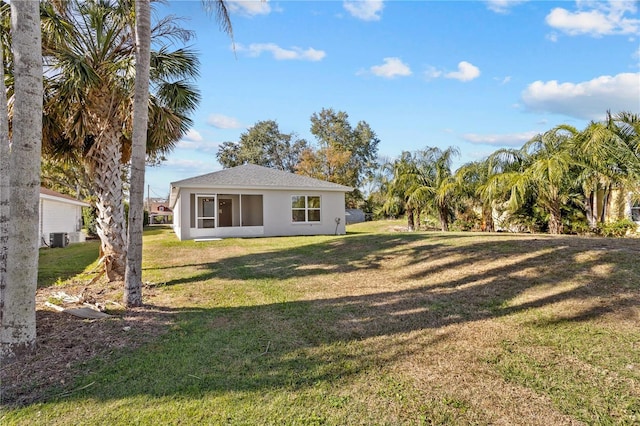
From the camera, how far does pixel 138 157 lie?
574 centimetres

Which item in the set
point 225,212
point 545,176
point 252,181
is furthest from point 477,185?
point 225,212

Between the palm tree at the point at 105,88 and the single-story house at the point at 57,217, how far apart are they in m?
12.4

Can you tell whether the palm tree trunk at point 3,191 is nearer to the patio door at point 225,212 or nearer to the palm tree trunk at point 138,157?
the palm tree trunk at point 138,157

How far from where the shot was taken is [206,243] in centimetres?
1448

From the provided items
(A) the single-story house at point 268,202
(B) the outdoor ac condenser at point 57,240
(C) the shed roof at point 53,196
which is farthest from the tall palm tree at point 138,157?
(C) the shed roof at point 53,196

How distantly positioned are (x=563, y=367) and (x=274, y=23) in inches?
390

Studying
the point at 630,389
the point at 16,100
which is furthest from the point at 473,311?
the point at 16,100

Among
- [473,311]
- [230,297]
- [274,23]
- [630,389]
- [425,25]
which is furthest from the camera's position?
[425,25]

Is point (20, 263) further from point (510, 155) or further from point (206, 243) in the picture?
point (510, 155)

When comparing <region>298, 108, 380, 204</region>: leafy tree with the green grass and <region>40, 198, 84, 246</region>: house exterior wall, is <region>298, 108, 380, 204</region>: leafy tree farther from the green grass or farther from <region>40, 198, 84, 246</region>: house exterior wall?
the green grass

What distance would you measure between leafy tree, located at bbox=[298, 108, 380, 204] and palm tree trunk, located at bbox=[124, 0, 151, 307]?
101ft

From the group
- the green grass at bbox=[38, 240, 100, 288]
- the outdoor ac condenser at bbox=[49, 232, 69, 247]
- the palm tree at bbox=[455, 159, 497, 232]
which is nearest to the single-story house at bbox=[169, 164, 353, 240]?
the green grass at bbox=[38, 240, 100, 288]

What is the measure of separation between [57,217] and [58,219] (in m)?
0.19

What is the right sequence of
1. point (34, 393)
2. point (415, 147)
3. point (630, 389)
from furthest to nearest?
point (415, 147), point (34, 393), point (630, 389)
